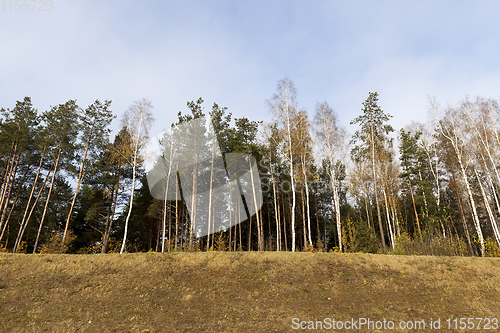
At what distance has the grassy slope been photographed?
577 centimetres

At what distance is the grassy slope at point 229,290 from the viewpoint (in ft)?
18.9

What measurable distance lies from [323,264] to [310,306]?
2517mm

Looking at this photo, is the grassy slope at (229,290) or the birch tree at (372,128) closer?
the grassy slope at (229,290)

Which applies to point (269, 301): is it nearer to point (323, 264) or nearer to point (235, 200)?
point (323, 264)

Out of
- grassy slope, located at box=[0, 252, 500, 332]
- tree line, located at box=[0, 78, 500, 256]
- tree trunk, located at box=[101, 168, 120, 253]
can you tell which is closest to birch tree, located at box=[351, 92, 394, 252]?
tree line, located at box=[0, 78, 500, 256]

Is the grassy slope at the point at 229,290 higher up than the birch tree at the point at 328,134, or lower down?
lower down

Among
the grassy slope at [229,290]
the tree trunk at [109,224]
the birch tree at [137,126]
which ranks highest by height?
the birch tree at [137,126]

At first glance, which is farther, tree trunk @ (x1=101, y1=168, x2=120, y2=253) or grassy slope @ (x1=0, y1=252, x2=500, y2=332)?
tree trunk @ (x1=101, y1=168, x2=120, y2=253)

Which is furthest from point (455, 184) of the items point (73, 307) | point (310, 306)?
point (73, 307)

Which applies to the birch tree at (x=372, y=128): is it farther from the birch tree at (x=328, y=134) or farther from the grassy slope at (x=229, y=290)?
the grassy slope at (x=229, y=290)

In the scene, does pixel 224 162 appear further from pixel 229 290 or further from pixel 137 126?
pixel 229 290

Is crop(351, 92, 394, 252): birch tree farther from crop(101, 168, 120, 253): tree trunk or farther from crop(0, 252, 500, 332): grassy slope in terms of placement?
crop(101, 168, 120, 253): tree trunk

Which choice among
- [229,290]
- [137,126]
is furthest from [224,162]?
[229,290]

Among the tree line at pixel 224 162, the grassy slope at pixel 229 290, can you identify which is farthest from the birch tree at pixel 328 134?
the grassy slope at pixel 229 290
